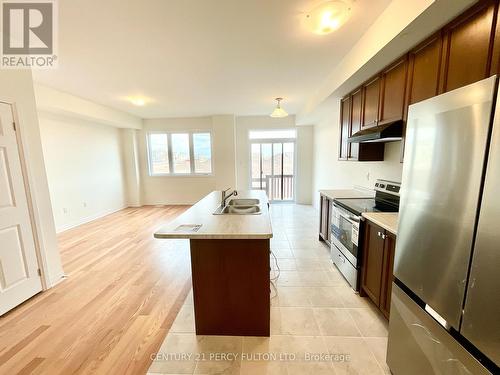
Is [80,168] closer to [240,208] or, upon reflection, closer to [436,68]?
[240,208]

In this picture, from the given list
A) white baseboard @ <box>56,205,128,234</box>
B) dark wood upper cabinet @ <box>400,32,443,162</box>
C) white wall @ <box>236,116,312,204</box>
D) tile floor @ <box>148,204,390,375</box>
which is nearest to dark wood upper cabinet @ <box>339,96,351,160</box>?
dark wood upper cabinet @ <box>400,32,443,162</box>

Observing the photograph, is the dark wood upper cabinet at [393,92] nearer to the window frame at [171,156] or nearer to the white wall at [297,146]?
the white wall at [297,146]

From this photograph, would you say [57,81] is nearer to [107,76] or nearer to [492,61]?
[107,76]

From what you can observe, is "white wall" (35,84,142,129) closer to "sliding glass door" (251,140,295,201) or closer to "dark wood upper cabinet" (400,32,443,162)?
"sliding glass door" (251,140,295,201)

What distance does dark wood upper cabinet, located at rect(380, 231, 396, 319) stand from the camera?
1.72m

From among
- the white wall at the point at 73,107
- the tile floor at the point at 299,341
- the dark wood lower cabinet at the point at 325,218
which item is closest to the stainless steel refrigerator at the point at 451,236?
the tile floor at the point at 299,341

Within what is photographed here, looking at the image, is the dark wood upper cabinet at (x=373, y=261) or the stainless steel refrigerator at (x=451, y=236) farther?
the dark wood upper cabinet at (x=373, y=261)

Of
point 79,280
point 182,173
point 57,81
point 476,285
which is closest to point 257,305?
point 476,285

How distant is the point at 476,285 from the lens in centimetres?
84

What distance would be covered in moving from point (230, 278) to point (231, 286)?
0.07 meters

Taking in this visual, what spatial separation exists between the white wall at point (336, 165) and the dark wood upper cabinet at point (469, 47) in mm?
1093

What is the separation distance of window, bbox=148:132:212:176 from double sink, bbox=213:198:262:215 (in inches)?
162

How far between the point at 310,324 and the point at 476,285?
4.51 feet

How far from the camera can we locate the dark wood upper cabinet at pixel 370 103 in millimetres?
2417
